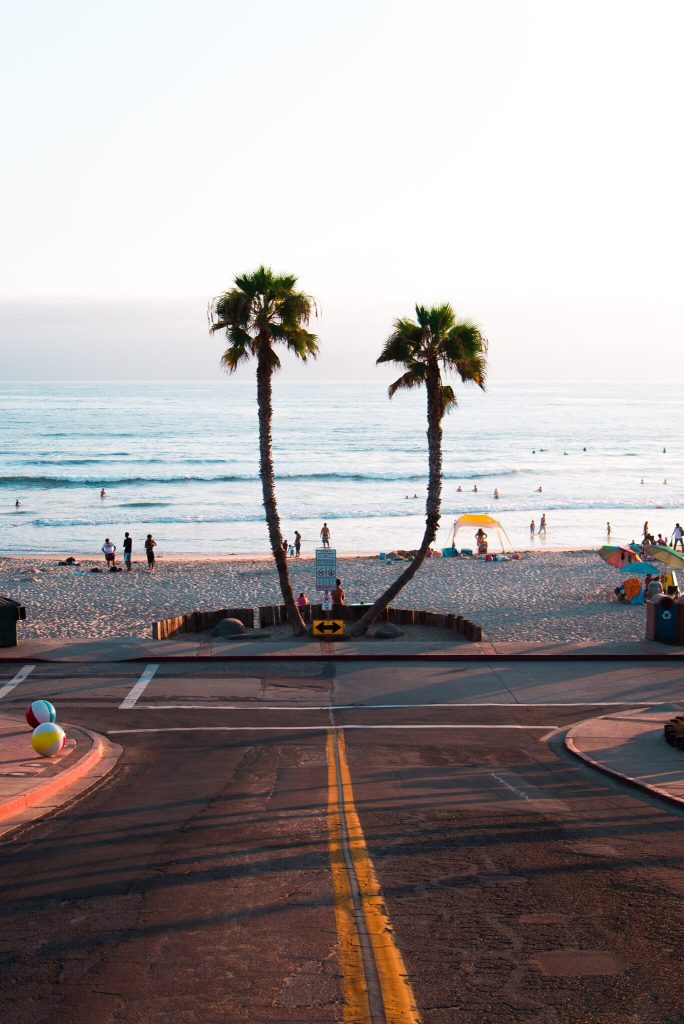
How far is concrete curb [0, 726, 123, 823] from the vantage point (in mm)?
11845

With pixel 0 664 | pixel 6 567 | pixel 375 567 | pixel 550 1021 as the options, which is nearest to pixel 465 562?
pixel 375 567

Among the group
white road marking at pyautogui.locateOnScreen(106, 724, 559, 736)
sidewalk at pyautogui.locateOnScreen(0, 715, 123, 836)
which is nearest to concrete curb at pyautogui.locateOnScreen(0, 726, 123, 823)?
sidewalk at pyautogui.locateOnScreen(0, 715, 123, 836)

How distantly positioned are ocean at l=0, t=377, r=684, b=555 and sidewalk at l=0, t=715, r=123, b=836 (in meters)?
41.2

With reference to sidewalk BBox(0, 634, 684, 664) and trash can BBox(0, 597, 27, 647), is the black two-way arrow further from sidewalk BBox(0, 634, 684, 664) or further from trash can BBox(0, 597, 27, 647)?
trash can BBox(0, 597, 27, 647)

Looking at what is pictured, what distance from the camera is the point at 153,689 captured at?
2053 cm

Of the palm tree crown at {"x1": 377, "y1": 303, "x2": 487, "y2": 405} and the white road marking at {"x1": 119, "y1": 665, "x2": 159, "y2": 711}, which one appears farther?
the palm tree crown at {"x1": 377, "y1": 303, "x2": 487, "y2": 405}

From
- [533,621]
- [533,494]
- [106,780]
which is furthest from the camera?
[533,494]

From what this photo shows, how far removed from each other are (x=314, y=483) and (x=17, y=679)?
72.7 metres

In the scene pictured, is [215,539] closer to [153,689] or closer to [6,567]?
[6,567]

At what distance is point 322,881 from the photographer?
9148 mm

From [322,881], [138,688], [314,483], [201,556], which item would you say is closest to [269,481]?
[138,688]

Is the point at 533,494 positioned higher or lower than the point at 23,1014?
higher

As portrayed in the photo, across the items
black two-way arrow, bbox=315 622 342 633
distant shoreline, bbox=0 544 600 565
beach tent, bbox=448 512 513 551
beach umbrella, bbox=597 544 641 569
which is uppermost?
beach tent, bbox=448 512 513 551

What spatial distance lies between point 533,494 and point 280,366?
62.3m
